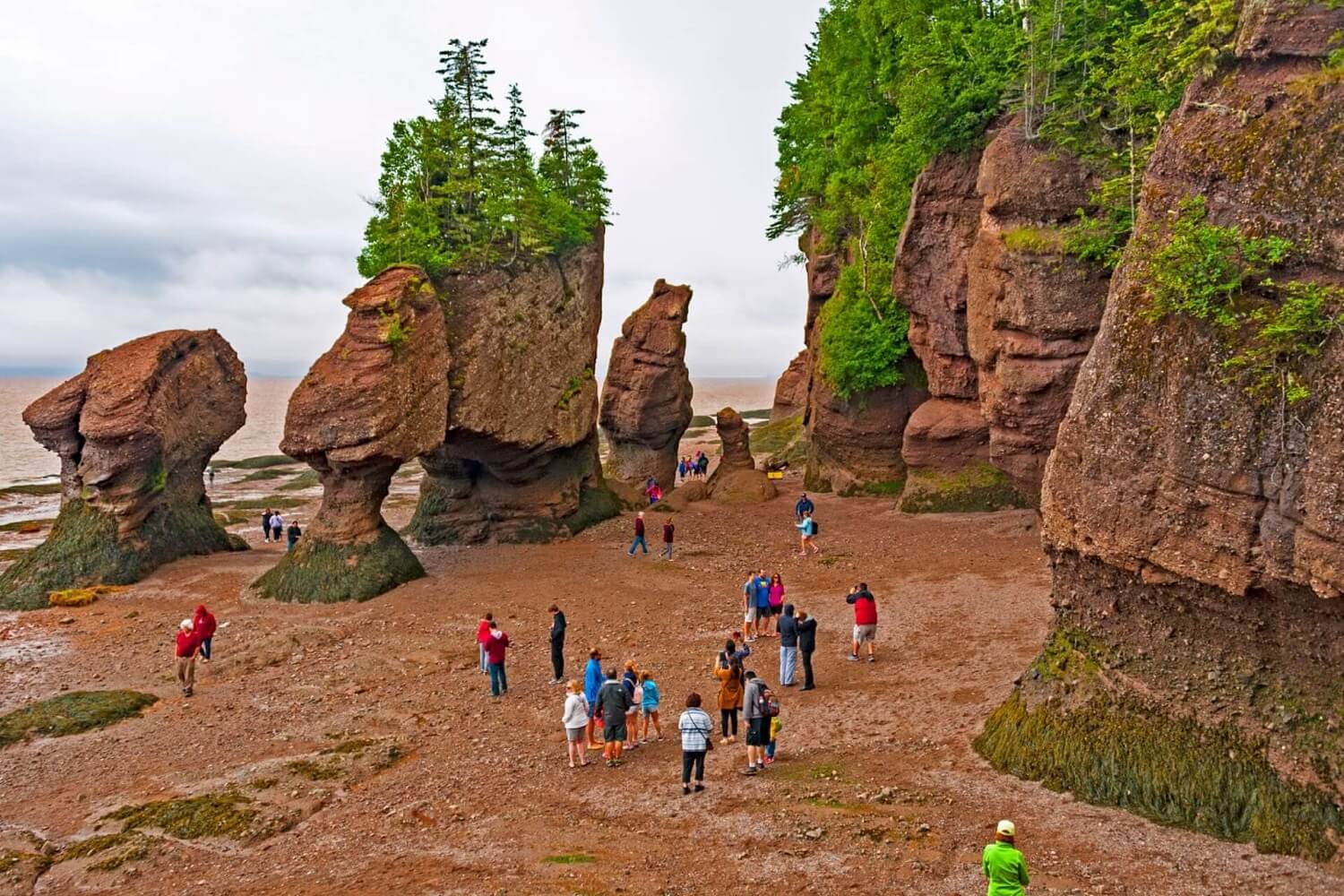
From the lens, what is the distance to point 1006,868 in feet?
28.0

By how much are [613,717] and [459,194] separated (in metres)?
23.1

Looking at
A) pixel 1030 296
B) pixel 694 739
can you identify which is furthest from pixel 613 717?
pixel 1030 296

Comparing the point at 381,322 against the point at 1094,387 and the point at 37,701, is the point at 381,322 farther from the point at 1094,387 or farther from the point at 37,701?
the point at 1094,387

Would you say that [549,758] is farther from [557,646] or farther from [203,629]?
[203,629]

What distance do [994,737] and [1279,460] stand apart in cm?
593

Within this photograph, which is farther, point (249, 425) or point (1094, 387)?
point (249, 425)

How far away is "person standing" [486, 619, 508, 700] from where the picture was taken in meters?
18.1

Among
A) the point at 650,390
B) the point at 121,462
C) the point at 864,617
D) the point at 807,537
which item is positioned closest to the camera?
the point at 864,617

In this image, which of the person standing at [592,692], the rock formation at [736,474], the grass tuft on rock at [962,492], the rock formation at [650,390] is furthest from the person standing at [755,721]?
the rock formation at [650,390]

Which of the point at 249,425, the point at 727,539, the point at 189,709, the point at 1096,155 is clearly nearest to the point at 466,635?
the point at 189,709

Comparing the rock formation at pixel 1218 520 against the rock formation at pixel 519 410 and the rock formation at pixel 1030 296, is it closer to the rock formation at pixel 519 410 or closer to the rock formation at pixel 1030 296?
the rock formation at pixel 1030 296

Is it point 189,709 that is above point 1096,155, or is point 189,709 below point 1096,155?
below

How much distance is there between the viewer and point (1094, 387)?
12391mm

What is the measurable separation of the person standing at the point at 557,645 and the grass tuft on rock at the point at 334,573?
9902 millimetres
